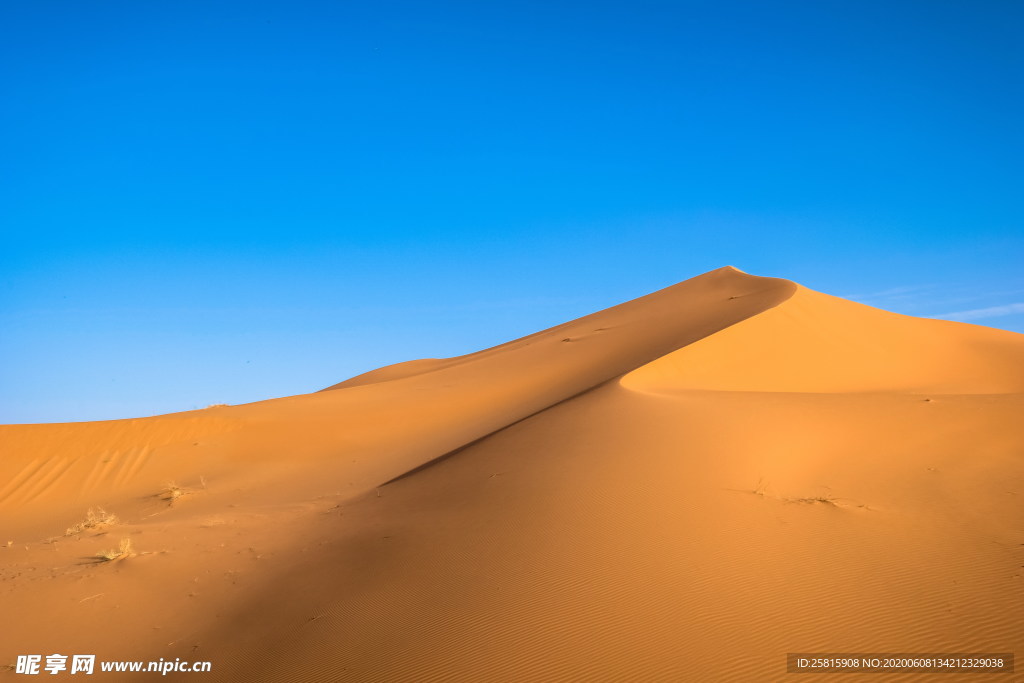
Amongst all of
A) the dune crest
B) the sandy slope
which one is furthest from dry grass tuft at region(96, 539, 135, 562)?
the dune crest

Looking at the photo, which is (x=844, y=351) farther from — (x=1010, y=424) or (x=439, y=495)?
(x=439, y=495)

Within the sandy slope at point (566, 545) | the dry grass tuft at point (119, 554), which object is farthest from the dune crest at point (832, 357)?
the dry grass tuft at point (119, 554)

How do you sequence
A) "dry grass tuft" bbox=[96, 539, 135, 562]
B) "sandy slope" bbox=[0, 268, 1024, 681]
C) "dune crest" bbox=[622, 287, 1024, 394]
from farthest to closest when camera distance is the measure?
1. "dune crest" bbox=[622, 287, 1024, 394]
2. "dry grass tuft" bbox=[96, 539, 135, 562]
3. "sandy slope" bbox=[0, 268, 1024, 681]

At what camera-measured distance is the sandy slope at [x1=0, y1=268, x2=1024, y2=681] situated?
5.83m

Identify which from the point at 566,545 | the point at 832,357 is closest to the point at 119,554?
the point at 566,545

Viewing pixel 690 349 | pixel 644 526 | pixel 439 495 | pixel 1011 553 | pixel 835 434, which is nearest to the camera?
pixel 1011 553

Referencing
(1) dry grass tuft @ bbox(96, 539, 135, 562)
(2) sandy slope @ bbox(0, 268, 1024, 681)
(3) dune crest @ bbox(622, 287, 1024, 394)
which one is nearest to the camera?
(2) sandy slope @ bbox(0, 268, 1024, 681)

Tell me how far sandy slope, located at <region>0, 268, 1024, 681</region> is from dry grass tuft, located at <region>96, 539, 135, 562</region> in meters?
0.20

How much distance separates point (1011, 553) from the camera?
680cm

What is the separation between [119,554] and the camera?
9102mm

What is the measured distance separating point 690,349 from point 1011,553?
40.7 feet

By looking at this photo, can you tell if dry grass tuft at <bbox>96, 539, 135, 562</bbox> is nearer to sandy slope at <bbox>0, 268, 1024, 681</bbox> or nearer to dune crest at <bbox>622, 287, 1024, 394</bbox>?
sandy slope at <bbox>0, 268, 1024, 681</bbox>

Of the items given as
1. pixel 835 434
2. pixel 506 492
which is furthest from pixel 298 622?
pixel 835 434

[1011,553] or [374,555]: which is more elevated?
[374,555]
